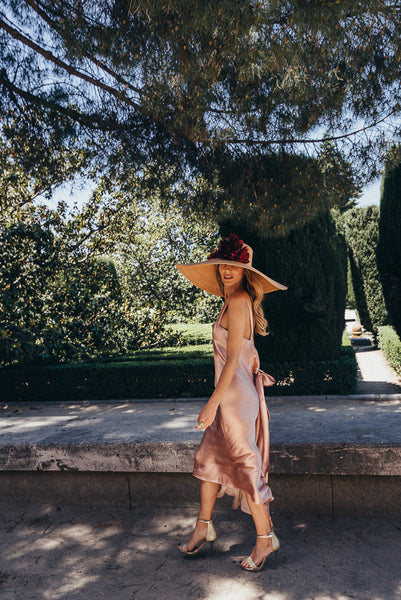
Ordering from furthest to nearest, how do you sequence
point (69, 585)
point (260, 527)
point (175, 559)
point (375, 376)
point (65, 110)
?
point (375, 376) → point (65, 110) → point (175, 559) → point (260, 527) → point (69, 585)

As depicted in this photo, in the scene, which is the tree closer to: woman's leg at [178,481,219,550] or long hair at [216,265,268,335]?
long hair at [216,265,268,335]

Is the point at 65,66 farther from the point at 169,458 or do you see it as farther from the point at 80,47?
the point at 169,458

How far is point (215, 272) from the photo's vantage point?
2.89m

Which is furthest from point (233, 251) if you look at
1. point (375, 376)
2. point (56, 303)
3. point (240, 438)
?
point (375, 376)

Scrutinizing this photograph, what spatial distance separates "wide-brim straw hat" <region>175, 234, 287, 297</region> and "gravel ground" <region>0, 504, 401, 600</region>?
143 centimetres

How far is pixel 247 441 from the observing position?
99.1 inches

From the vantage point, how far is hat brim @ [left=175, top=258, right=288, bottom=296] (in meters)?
2.66

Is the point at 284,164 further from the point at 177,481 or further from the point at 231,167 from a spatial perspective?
the point at 177,481

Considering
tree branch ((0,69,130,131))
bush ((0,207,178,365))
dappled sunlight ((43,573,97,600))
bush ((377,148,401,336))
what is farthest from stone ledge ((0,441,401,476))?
bush ((377,148,401,336))

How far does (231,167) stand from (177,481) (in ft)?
11.8

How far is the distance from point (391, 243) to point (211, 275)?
6.88 m

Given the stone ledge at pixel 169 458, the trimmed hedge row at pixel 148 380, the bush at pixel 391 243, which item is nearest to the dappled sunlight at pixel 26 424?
the stone ledge at pixel 169 458

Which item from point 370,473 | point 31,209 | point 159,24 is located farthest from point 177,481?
point 31,209

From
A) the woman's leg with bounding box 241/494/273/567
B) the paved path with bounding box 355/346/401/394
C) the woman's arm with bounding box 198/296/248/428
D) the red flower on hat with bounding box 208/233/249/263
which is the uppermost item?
the red flower on hat with bounding box 208/233/249/263
